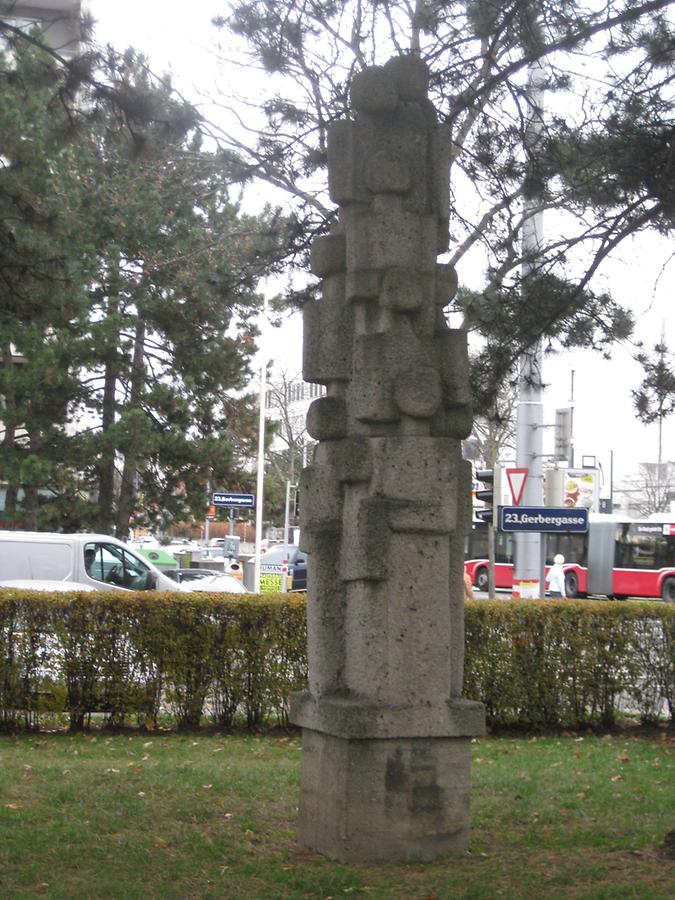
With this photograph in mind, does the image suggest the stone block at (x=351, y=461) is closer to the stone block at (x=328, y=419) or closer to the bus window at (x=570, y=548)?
the stone block at (x=328, y=419)

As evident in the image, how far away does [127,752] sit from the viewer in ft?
34.8

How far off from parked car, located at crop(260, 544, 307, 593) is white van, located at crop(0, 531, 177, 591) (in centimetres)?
795

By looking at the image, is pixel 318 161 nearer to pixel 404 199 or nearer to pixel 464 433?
pixel 404 199

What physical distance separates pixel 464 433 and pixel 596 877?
2281mm

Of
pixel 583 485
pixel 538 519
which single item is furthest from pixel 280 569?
pixel 538 519

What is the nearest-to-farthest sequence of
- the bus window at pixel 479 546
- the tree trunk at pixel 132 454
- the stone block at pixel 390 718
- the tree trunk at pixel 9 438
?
1. the stone block at pixel 390 718
2. the tree trunk at pixel 9 438
3. the tree trunk at pixel 132 454
4. the bus window at pixel 479 546

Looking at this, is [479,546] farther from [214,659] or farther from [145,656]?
[145,656]

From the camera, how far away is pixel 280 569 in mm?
32375

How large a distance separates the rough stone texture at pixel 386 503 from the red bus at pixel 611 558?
3457cm

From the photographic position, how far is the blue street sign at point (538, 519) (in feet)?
50.3

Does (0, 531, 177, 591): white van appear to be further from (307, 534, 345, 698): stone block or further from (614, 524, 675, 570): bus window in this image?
(614, 524, 675, 570): bus window

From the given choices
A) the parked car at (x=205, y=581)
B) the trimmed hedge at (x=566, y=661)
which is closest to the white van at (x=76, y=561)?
the parked car at (x=205, y=581)

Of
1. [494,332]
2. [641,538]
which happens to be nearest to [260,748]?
[494,332]

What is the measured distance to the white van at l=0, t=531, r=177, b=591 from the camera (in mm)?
20609
